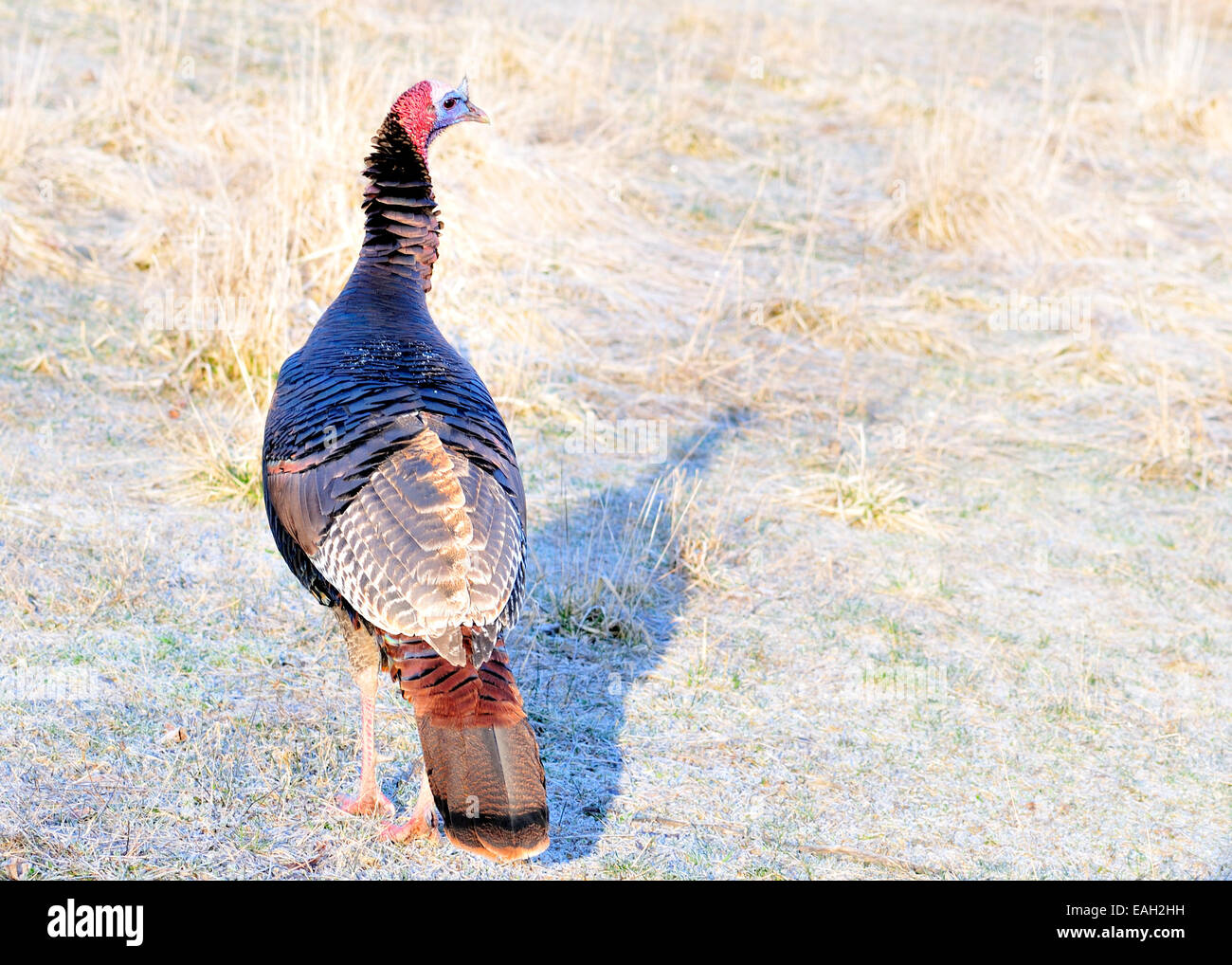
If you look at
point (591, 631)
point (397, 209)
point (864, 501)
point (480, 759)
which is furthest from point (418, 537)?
point (864, 501)

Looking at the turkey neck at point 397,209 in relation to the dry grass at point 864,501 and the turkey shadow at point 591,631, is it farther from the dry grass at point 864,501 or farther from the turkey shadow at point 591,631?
the dry grass at point 864,501

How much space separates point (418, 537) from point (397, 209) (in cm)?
144

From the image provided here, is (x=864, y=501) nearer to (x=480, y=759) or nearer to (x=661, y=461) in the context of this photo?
(x=661, y=461)

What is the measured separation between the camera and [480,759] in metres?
2.98

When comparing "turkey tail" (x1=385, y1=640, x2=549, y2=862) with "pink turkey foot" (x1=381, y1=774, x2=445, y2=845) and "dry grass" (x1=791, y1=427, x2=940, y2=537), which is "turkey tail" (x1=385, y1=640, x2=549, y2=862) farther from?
"dry grass" (x1=791, y1=427, x2=940, y2=537)

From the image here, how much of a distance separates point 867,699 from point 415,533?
2.14m

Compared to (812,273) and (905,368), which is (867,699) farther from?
(812,273)

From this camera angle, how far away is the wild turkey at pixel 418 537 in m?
3.00

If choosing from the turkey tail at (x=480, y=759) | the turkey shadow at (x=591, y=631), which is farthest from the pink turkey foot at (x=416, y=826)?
the turkey tail at (x=480, y=759)

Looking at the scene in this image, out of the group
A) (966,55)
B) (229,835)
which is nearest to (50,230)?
(229,835)

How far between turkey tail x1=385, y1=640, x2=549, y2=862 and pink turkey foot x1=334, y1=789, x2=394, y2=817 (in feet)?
2.29

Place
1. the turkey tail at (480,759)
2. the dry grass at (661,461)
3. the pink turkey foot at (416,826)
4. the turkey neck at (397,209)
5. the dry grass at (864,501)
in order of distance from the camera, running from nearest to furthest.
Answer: the turkey tail at (480,759)
the pink turkey foot at (416,826)
the dry grass at (661,461)
the turkey neck at (397,209)
the dry grass at (864,501)

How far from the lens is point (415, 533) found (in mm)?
3223

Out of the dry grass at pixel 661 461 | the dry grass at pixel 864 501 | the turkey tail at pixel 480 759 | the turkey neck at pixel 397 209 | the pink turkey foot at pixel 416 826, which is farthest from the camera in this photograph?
the dry grass at pixel 864 501
